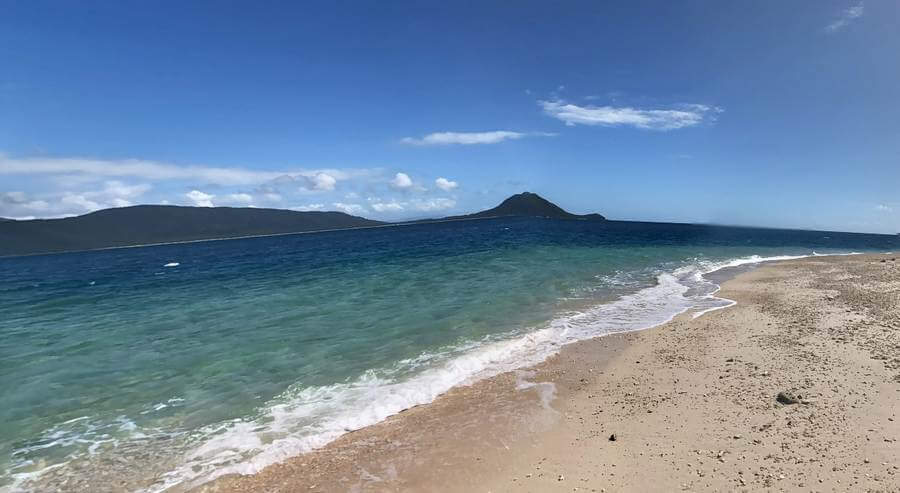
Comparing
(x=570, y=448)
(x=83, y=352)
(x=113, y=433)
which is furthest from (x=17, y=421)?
(x=570, y=448)

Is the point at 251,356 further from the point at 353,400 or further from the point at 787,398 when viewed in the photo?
the point at 787,398

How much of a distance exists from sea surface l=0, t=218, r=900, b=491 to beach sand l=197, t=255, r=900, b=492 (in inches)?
35.4

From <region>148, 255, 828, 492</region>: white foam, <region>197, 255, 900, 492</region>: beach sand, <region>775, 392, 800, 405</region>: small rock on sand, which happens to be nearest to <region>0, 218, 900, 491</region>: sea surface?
<region>148, 255, 828, 492</region>: white foam

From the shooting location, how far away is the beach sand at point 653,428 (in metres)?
5.09

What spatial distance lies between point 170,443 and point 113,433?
133 cm

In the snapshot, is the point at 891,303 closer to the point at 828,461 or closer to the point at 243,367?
the point at 828,461

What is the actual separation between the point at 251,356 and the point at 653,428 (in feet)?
31.1

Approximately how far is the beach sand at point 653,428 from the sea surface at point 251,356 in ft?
2.95

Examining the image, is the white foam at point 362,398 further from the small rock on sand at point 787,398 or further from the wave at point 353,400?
the small rock on sand at point 787,398

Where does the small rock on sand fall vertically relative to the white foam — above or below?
above

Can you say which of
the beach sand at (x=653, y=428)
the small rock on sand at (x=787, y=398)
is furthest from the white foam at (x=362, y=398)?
the small rock on sand at (x=787, y=398)

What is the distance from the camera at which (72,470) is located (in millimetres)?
6082

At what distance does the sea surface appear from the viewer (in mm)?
6527

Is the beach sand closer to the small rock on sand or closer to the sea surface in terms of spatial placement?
the small rock on sand
